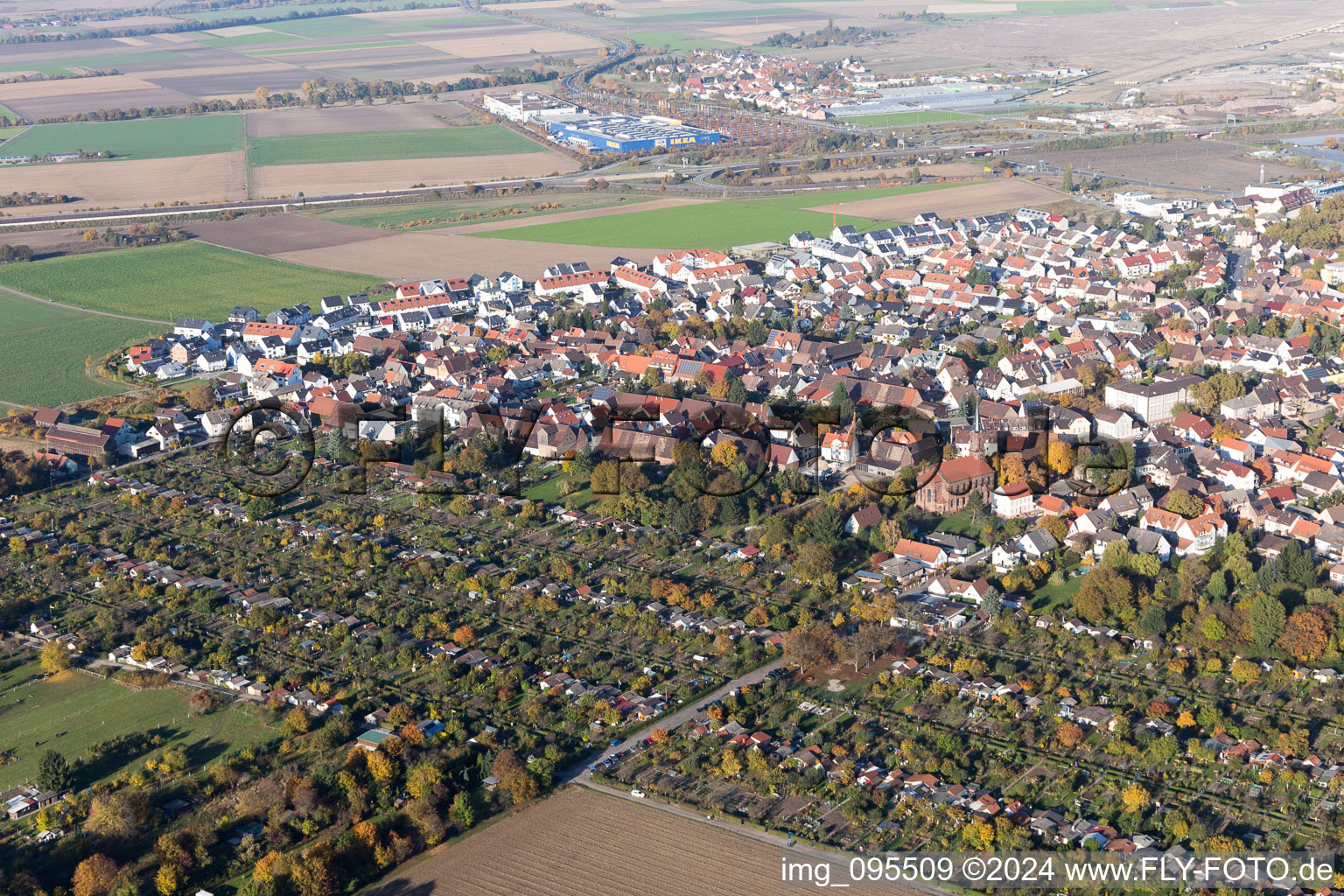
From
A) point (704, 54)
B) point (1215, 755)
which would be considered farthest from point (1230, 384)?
point (704, 54)

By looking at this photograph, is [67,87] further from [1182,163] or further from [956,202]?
[1182,163]

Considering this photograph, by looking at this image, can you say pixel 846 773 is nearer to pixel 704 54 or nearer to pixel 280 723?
pixel 280 723

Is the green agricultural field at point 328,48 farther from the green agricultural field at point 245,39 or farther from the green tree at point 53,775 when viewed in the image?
the green tree at point 53,775

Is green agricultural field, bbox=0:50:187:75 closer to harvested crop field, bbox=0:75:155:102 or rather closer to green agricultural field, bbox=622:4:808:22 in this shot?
harvested crop field, bbox=0:75:155:102

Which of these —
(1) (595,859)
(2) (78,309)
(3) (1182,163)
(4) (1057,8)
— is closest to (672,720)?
(1) (595,859)

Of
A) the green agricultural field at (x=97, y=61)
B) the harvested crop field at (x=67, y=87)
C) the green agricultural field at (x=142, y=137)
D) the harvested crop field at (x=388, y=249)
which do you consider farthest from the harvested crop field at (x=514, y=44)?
the harvested crop field at (x=388, y=249)
